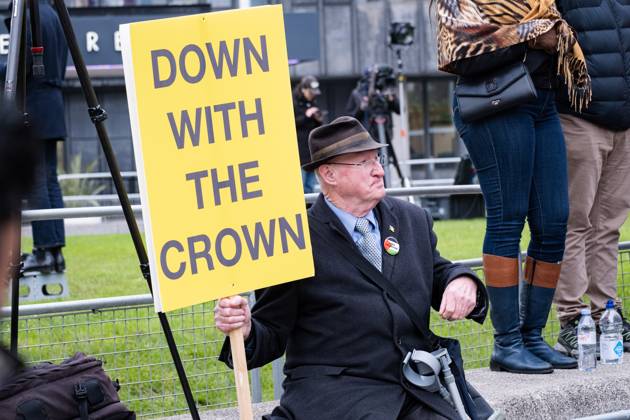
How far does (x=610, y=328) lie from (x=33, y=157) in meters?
4.25

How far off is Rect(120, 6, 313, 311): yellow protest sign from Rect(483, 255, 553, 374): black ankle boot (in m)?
1.56

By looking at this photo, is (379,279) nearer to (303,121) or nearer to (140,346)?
(140,346)

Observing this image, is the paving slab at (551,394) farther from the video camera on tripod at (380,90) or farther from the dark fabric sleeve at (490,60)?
the video camera on tripod at (380,90)

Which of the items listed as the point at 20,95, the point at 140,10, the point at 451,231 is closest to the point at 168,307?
the point at 20,95

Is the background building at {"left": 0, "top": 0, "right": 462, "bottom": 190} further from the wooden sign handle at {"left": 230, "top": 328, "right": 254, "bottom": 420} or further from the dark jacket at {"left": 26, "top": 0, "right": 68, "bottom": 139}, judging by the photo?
the wooden sign handle at {"left": 230, "top": 328, "right": 254, "bottom": 420}

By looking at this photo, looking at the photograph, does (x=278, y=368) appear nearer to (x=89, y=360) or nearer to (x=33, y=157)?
(x=89, y=360)

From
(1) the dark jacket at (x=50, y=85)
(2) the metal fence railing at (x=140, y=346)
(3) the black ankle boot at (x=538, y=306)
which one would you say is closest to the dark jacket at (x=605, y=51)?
(3) the black ankle boot at (x=538, y=306)

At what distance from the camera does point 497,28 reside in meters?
4.86

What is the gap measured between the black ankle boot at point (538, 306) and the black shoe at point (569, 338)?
16cm

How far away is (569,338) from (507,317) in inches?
21.2

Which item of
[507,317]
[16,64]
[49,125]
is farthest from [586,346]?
[49,125]

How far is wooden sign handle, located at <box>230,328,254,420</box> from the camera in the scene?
11.9ft

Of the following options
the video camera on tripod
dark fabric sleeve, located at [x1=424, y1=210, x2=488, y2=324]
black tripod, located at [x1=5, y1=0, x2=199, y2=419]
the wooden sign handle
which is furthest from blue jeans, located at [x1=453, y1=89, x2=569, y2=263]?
the video camera on tripod

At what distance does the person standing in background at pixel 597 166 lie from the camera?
5.33 metres
